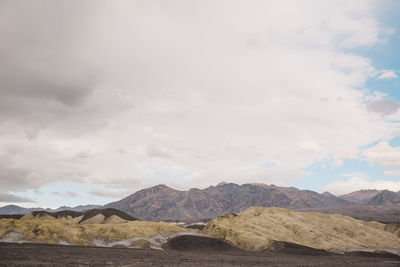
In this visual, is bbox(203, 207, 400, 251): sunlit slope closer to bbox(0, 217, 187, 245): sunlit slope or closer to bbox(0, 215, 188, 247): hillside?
bbox(0, 215, 188, 247): hillside

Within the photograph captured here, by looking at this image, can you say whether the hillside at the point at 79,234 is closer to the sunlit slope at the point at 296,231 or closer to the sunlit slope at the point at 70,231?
the sunlit slope at the point at 70,231

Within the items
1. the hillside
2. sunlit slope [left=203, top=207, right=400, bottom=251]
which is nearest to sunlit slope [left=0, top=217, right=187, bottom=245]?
the hillside

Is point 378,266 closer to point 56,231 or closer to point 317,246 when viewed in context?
point 317,246

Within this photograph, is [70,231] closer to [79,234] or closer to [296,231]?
[79,234]

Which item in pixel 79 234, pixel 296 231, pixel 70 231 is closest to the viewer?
pixel 70 231

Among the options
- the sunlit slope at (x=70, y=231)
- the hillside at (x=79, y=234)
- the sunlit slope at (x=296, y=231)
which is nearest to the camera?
the hillside at (x=79, y=234)

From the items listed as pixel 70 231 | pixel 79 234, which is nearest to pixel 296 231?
pixel 79 234

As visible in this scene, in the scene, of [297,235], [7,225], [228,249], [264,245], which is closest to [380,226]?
[297,235]

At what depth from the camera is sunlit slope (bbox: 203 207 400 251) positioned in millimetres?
77562

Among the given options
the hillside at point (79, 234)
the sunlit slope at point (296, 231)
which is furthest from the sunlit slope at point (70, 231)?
the sunlit slope at point (296, 231)

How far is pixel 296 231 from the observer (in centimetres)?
8456

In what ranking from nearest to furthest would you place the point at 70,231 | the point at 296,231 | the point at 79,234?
1. the point at 70,231
2. the point at 79,234
3. the point at 296,231

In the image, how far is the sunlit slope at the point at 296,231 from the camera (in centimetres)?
7756

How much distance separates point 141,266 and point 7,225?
169 feet
